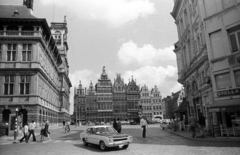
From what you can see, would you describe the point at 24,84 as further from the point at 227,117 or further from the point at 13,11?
the point at 227,117

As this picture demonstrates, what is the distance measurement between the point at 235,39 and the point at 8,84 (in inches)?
1207

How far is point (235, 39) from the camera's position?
17.1m

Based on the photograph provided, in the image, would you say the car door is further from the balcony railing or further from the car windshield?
the balcony railing

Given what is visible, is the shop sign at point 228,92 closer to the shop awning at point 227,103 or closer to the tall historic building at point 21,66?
the shop awning at point 227,103

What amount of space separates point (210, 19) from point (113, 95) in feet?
246

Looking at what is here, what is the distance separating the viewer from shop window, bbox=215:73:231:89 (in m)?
17.3

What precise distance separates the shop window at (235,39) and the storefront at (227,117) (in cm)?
460

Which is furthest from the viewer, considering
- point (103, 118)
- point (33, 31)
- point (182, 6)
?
point (103, 118)

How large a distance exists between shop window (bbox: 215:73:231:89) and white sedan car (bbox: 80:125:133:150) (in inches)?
415

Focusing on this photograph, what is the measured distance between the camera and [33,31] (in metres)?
32.3

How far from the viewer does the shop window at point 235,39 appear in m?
16.8

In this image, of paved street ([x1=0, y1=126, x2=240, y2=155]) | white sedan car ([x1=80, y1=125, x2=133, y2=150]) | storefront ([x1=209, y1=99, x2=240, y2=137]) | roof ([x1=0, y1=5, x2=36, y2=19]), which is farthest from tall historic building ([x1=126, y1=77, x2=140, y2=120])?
white sedan car ([x1=80, y1=125, x2=133, y2=150])

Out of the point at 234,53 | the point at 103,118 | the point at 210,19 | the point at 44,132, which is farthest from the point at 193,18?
the point at 103,118

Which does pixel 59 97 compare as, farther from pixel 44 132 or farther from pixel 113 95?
pixel 44 132
